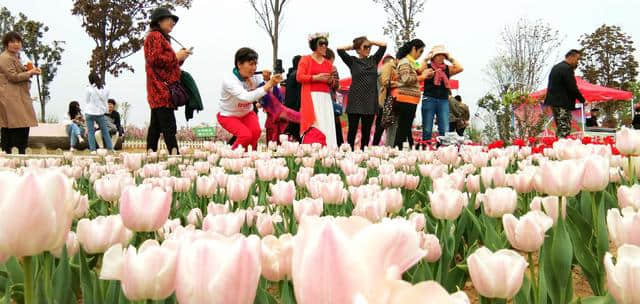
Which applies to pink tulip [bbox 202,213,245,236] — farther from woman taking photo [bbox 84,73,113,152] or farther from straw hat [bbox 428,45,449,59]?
woman taking photo [bbox 84,73,113,152]

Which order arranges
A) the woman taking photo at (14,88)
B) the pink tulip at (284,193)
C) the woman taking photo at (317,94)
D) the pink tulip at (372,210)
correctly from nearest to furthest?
the pink tulip at (372,210)
the pink tulip at (284,193)
the woman taking photo at (317,94)
the woman taking photo at (14,88)

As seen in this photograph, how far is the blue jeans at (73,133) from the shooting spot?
45.9 ft

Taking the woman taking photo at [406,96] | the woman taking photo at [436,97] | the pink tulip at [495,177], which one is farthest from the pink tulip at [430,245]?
the woman taking photo at [436,97]

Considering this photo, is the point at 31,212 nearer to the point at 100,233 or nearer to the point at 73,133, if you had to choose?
the point at 100,233

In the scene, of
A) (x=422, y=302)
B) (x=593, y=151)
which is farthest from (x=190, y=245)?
(x=593, y=151)

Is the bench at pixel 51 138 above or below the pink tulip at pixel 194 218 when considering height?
above

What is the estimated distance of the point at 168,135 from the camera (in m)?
5.63

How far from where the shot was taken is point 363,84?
7113 millimetres

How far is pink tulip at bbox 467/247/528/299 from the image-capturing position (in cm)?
81

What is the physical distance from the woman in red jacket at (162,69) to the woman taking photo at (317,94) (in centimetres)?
170

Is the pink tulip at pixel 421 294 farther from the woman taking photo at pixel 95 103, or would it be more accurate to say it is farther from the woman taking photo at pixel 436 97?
the woman taking photo at pixel 95 103

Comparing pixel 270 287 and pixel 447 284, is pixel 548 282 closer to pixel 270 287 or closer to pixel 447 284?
pixel 447 284

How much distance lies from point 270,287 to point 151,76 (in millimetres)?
4554

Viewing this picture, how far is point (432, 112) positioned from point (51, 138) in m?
11.6
